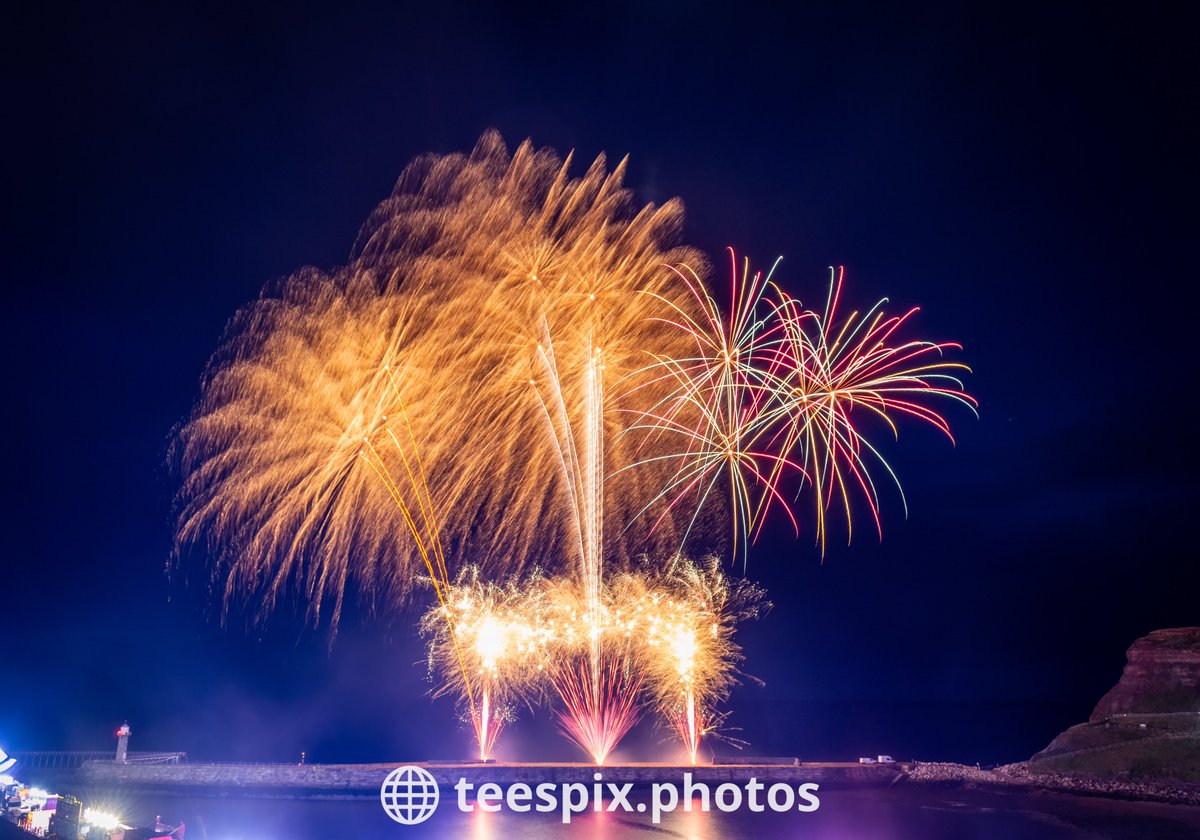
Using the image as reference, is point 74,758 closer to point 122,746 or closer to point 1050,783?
point 122,746

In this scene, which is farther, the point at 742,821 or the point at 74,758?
the point at 74,758

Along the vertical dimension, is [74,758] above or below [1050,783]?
above

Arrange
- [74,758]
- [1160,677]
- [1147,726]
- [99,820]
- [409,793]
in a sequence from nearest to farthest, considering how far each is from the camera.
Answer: [99,820]
[409,793]
[74,758]
[1147,726]
[1160,677]

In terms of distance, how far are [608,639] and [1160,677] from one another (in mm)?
29507

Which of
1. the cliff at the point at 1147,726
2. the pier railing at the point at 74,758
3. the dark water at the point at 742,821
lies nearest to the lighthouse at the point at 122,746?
the pier railing at the point at 74,758

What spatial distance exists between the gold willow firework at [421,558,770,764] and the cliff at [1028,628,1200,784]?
16.0 meters

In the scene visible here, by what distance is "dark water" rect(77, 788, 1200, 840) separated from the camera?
21.8m

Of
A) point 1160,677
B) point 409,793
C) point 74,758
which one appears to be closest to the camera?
point 409,793

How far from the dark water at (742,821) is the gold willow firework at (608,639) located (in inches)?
173

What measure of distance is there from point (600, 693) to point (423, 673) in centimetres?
8919

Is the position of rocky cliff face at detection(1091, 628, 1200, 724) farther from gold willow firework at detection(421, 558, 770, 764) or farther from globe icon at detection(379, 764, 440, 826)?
globe icon at detection(379, 764, 440, 826)

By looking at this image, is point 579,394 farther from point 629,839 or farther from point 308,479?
point 629,839

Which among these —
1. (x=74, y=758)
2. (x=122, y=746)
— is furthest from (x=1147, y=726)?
(x=74, y=758)

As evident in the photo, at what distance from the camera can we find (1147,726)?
33875 mm
